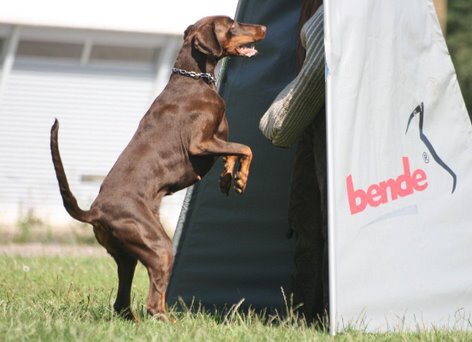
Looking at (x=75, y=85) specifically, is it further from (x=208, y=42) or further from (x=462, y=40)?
(x=462, y=40)

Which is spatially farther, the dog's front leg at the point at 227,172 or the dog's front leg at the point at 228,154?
the dog's front leg at the point at 227,172

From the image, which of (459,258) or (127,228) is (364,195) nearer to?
(459,258)

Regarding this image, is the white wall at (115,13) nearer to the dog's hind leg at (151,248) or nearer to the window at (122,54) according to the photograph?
the window at (122,54)

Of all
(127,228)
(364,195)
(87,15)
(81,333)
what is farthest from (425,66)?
(87,15)

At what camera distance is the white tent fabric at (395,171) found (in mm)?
5191

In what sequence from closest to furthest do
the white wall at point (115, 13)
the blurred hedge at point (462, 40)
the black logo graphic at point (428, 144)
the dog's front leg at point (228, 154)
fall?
the black logo graphic at point (428, 144) < the dog's front leg at point (228, 154) < the white wall at point (115, 13) < the blurred hedge at point (462, 40)

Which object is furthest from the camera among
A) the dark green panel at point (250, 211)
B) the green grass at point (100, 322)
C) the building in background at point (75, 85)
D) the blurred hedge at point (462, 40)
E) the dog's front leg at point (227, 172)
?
the blurred hedge at point (462, 40)

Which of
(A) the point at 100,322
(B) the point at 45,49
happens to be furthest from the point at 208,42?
(B) the point at 45,49

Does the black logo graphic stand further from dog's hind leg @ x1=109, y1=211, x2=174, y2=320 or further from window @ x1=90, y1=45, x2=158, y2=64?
window @ x1=90, y1=45, x2=158, y2=64

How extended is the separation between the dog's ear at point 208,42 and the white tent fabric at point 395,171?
1.05 meters

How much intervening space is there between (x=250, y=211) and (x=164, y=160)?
131cm

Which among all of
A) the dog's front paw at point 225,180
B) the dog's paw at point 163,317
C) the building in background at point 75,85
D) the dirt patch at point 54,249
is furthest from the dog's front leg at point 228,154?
the building in background at point 75,85

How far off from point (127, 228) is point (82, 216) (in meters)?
0.25

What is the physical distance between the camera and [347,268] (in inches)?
202
